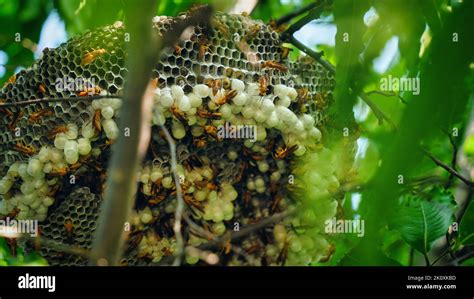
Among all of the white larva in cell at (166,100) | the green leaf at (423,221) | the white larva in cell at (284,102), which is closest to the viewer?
the white larva in cell at (166,100)

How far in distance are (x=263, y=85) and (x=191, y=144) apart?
0.66ft

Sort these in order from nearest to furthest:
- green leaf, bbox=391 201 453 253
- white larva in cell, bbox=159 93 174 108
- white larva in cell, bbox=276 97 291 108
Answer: white larva in cell, bbox=159 93 174 108 → white larva in cell, bbox=276 97 291 108 → green leaf, bbox=391 201 453 253

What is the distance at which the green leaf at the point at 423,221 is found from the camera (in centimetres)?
157

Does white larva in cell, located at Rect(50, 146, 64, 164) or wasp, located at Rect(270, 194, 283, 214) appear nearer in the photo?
white larva in cell, located at Rect(50, 146, 64, 164)

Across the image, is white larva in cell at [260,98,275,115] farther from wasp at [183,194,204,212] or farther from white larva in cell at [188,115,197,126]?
wasp at [183,194,204,212]

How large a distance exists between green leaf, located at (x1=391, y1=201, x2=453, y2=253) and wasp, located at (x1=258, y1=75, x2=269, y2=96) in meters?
0.45

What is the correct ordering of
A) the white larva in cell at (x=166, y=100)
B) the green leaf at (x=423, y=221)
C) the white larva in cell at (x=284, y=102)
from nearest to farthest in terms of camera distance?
1. the white larva in cell at (x=166, y=100)
2. the white larva in cell at (x=284, y=102)
3. the green leaf at (x=423, y=221)

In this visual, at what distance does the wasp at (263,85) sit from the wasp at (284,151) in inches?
5.1

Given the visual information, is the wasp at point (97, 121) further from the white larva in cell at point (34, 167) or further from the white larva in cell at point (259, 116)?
the white larva in cell at point (259, 116)

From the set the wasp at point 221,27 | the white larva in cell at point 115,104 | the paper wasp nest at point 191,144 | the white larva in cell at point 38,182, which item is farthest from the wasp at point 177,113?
the white larva in cell at point 38,182

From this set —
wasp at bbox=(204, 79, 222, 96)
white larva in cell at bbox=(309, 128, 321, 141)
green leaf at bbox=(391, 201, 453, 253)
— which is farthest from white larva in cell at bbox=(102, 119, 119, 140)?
green leaf at bbox=(391, 201, 453, 253)

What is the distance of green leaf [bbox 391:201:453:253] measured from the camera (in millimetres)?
1572

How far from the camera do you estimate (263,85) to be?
1.42 meters
